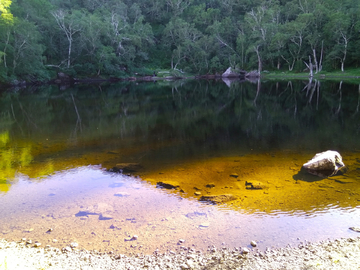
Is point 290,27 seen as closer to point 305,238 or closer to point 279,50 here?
point 279,50

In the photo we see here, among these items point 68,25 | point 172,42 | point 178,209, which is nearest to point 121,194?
point 178,209

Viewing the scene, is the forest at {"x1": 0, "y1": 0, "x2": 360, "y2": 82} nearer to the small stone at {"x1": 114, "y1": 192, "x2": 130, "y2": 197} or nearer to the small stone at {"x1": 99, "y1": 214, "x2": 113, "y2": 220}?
the small stone at {"x1": 114, "y1": 192, "x2": 130, "y2": 197}

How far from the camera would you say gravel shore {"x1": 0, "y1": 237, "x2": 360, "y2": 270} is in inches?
221

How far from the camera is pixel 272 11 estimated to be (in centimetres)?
8931

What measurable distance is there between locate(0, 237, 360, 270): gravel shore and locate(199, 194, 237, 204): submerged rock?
7.93 ft

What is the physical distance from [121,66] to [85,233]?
270 feet

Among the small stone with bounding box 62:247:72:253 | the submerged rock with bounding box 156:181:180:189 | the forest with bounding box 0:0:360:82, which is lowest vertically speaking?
the submerged rock with bounding box 156:181:180:189

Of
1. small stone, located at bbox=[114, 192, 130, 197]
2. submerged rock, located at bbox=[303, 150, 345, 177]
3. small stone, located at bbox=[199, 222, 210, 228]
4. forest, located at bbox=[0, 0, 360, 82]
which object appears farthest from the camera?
forest, located at bbox=[0, 0, 360, 82]

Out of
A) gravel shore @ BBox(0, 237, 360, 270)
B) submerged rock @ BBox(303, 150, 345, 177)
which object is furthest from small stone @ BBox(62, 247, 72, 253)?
submerged rock @ BBox(303, 150, 345, 177)

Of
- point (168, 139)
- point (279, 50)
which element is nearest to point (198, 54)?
point (279, 50)

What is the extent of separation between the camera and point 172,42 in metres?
101

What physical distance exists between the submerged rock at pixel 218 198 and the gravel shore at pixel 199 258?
2.42m

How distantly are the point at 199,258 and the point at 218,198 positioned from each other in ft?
9.80

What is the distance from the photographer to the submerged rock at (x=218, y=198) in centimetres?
864
